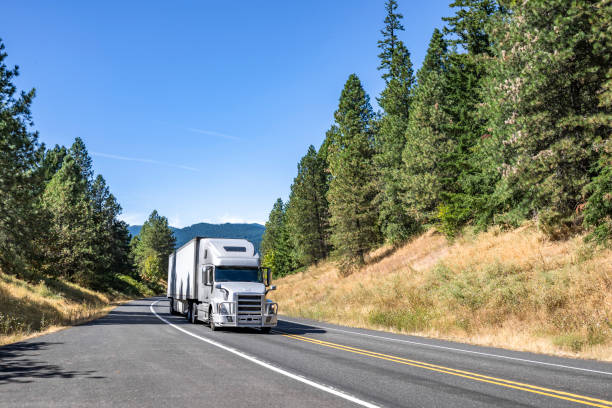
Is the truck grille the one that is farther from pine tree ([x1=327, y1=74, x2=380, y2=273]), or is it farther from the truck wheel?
pine tree ([x1=327, y1=74, x2=380, y2=273])

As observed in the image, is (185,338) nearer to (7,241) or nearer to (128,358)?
(128,358)

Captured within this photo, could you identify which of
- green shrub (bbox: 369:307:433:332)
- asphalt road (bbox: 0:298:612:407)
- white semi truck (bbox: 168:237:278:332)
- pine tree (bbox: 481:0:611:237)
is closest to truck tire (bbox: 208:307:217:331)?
white semi truck (bbox: 168:237:278:332)

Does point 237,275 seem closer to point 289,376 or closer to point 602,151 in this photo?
point 289,376

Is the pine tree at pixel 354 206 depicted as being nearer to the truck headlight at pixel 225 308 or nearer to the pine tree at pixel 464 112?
the pine tree at pixel 464 112

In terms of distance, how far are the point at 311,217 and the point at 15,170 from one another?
40914 mm

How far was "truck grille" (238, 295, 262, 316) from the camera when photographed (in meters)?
17.9

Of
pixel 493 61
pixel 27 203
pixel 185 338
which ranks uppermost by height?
pixel 493 61

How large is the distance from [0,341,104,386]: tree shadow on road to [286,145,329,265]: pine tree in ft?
156

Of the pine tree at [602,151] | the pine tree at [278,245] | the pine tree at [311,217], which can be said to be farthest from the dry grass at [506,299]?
the pine tree at [278,245]

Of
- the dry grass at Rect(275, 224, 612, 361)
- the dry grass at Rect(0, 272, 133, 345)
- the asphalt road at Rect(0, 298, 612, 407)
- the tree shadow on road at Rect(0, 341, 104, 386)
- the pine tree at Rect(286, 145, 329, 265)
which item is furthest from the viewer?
the pine tree at Rect(286, 145, 329, 265)

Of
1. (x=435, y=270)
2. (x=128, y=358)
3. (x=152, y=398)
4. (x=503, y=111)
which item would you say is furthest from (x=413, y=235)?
(x=152, y=398)

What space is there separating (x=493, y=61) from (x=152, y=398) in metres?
26.2

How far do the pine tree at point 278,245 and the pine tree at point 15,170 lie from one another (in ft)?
142

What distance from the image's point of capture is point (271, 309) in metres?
18.3
